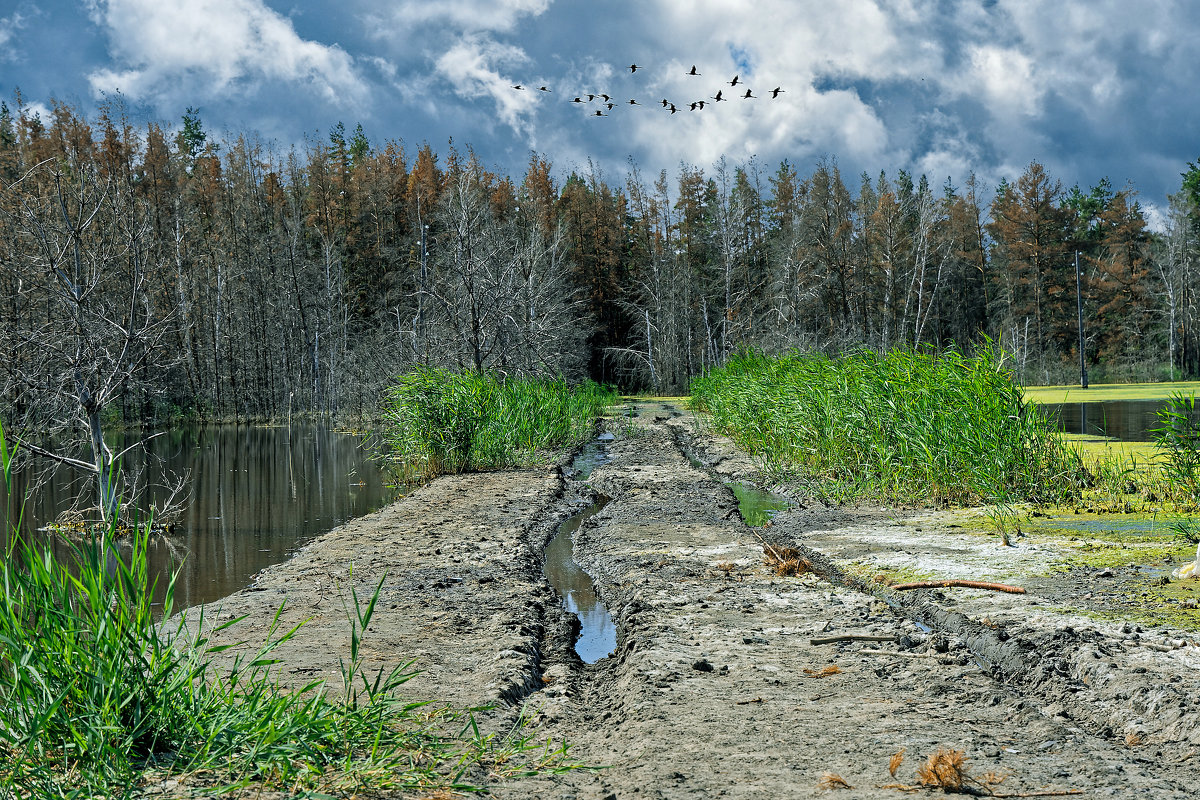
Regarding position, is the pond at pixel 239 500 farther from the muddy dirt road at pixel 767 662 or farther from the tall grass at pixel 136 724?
the tall grass at pixel 136 724

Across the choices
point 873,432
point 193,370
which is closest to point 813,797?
point 873,432

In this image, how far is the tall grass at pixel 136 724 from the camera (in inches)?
97.3

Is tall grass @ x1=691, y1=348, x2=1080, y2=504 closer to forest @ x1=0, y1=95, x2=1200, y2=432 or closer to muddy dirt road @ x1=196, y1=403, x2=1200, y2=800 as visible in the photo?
muddy dirt road @ x1=196, y1=403, x2=1200, y2=800

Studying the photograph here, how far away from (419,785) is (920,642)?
10.8ft

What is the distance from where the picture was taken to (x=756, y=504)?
1093cm

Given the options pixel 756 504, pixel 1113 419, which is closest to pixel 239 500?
pixel 756 504

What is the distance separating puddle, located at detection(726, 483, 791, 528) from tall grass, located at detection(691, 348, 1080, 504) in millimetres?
665

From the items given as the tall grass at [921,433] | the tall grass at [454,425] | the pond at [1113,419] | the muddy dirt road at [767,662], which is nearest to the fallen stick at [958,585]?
the muddy dirt road at [767,662]

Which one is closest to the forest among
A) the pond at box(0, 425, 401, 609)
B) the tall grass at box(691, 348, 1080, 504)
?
the pond at box(0, 425, 401, 609)

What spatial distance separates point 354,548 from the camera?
338 inches

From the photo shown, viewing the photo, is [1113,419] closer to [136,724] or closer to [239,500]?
[239,500]

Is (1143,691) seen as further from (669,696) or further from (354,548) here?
(354,548)

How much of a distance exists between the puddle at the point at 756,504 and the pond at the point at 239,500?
220 inches

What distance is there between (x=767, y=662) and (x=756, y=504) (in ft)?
21.3
